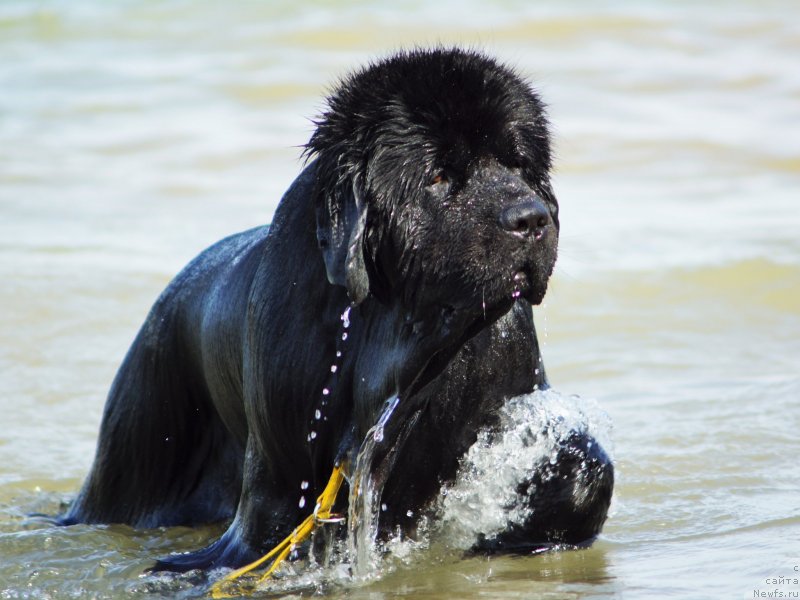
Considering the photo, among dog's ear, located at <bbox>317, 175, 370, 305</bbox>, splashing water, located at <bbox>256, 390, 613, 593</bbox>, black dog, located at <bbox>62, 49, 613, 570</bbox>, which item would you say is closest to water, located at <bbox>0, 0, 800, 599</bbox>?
splashing water, located at <bbox>256, 390, 613, 593</bbox>

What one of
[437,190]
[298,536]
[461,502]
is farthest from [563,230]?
[437,190]

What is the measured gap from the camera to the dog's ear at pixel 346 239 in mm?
3703

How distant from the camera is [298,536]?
162 inches

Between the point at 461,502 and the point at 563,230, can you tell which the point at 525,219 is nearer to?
the point at 461,502

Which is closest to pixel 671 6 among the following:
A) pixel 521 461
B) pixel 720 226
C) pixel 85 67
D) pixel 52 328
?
pixel 85 67

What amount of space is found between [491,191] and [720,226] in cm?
625

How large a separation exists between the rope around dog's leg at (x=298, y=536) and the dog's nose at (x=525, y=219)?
0.91 m

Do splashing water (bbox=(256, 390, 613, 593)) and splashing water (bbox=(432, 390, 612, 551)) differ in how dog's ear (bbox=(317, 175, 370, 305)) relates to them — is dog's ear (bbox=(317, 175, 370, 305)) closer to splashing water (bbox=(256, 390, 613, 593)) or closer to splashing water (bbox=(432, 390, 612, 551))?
splashing water (bbox=(256, 390, 613, 593))

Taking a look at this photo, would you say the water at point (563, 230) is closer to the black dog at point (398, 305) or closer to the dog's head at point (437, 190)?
the black dog at point (398, 305)

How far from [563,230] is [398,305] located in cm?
555

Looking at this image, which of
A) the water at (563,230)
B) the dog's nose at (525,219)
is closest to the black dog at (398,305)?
the dog's nose at (525,219)

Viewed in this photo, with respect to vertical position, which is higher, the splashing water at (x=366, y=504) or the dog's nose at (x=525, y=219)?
the dog's nose at (x=525, y=219)

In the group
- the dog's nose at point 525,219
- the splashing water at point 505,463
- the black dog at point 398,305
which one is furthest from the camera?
the splashing water at point 505,463

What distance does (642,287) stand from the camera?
27.7 ft
